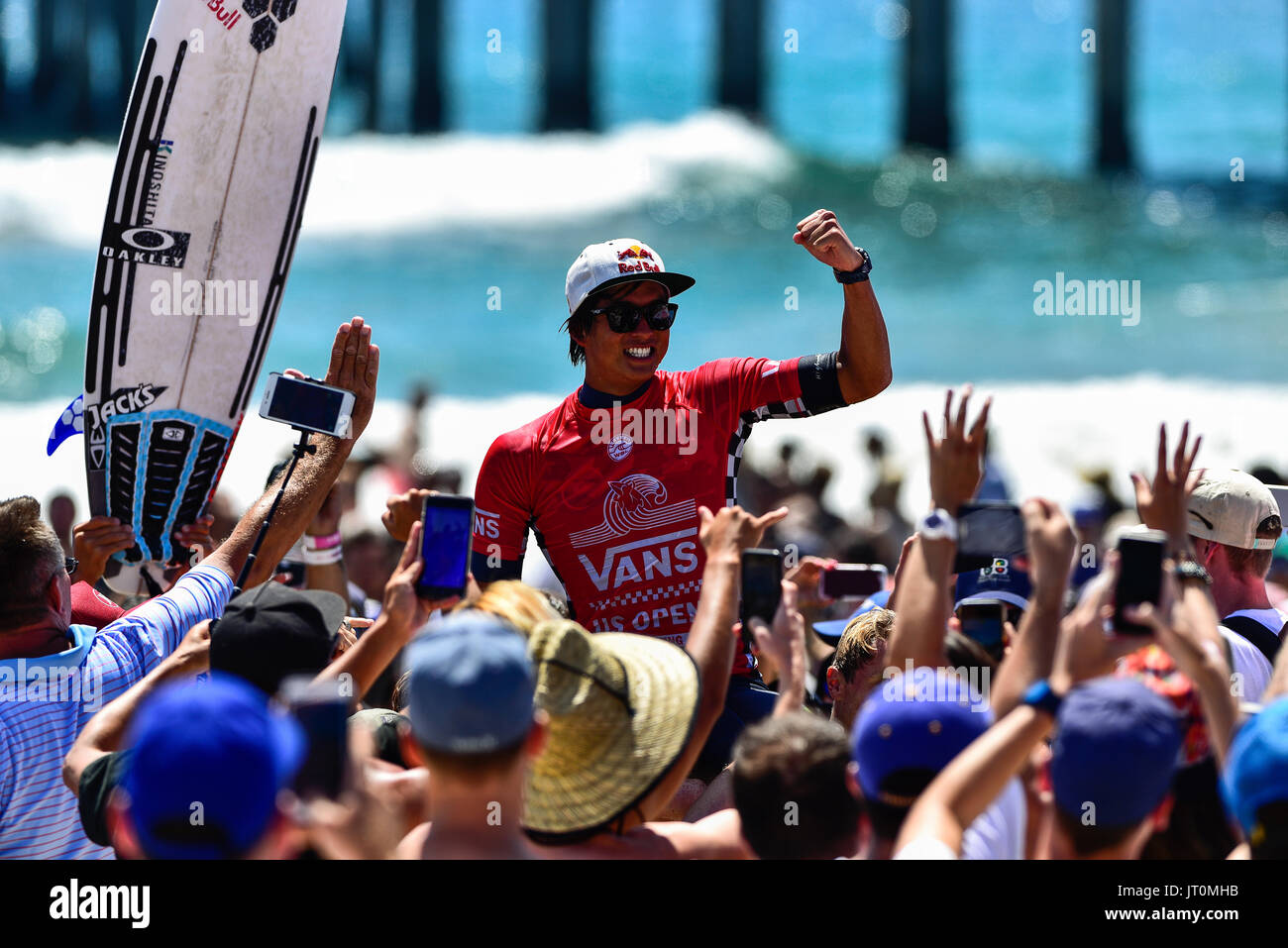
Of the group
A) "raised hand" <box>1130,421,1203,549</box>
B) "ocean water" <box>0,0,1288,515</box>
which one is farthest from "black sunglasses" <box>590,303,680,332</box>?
"ocean water" <box>0,0,1288,515</box>

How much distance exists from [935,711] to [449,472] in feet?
19.1

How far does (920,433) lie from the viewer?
15648 mm

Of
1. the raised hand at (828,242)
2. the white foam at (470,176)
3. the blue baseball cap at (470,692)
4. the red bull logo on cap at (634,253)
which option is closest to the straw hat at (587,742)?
the blue baseball cap at (470,692)

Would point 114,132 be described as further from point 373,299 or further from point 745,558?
point 745,558

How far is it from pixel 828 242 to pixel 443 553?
139 centimetres

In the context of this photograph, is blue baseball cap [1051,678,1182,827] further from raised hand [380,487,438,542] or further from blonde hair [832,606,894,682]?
raised hand [380,487,438,542]

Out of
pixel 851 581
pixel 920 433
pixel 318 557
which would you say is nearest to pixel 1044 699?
pixel 851 581

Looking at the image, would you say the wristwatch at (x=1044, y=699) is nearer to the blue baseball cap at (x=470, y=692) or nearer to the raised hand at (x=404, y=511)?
the blue baseball cap at (x=470, y=692)

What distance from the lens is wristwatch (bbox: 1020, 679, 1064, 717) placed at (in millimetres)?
2418

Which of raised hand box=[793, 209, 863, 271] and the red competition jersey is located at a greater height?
raised hand box=[793, 209, 863, 271]

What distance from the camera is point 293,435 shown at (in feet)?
49.4

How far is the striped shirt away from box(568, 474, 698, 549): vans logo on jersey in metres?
1.30

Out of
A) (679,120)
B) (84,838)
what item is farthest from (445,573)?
(679,120)

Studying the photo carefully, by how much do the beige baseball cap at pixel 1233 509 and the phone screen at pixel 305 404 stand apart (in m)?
2.32
